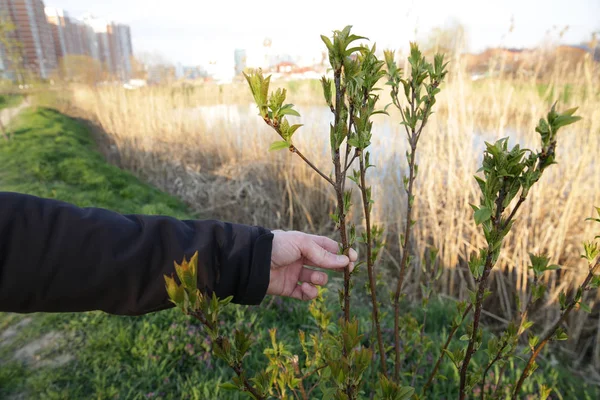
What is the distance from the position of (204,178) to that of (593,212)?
4882mm

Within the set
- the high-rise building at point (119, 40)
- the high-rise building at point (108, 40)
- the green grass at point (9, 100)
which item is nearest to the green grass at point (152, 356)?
the green grass at point (9, 100)

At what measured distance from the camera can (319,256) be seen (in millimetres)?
1049

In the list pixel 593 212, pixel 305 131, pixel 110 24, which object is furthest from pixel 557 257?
pixel 110 24

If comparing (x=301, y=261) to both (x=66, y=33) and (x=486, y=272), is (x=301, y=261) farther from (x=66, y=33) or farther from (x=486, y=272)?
(x=66, y=33)

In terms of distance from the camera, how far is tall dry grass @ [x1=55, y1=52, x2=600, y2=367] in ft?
9.11

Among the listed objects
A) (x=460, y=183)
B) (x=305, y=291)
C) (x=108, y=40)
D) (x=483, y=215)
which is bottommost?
(x=460, y=183)

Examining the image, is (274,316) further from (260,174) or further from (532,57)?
→ (532,57)

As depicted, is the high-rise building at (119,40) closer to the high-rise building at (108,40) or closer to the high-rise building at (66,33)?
the high-rise building at (108,40)

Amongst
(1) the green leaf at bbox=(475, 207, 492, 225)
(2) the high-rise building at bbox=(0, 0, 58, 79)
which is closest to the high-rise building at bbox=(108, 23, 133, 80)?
(2) the high-rise building at bbox=(0, 0, 58, 79)

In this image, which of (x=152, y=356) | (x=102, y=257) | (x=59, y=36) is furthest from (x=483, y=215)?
(x=59, y=36)

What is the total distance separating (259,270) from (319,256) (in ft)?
0.57

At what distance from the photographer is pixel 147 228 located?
1000 millimetres

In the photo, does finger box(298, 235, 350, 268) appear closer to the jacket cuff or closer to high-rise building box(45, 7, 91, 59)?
the jacket cuff

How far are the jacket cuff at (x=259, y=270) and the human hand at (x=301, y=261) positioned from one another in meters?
0.11
